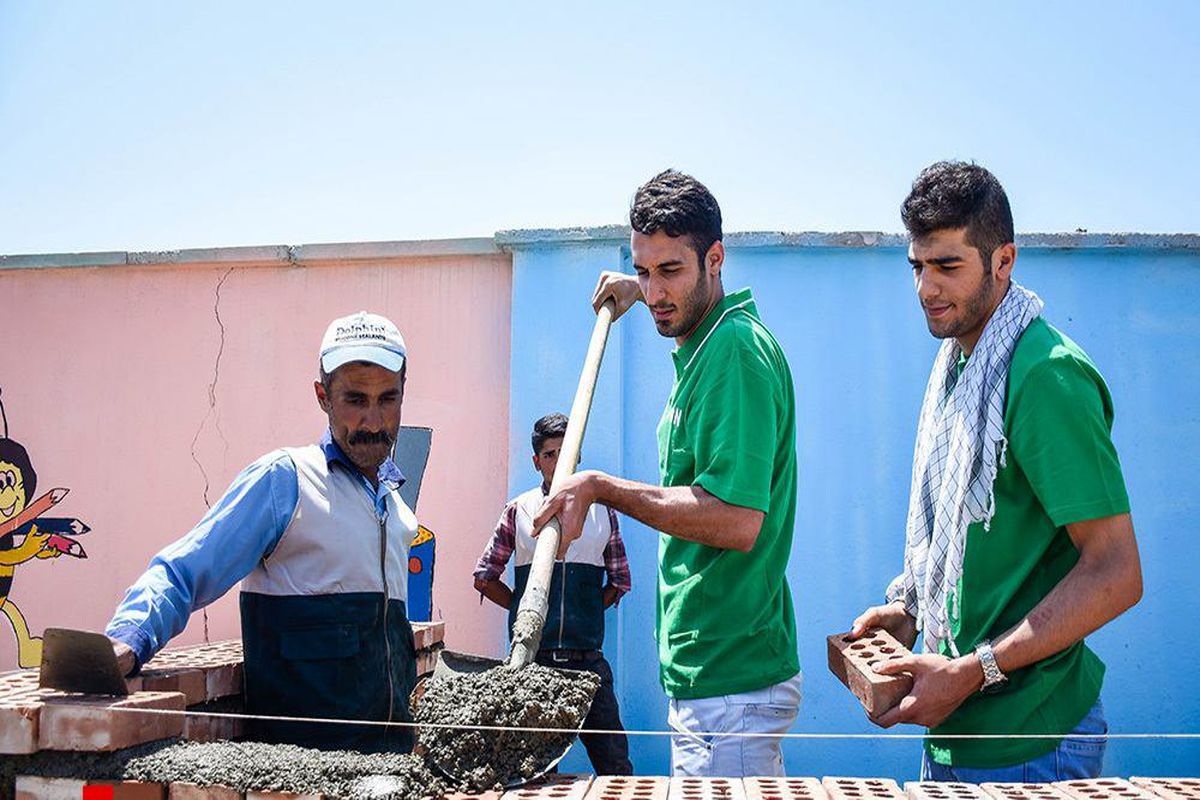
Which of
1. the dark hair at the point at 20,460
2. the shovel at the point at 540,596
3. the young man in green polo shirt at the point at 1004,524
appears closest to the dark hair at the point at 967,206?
the young man in green polo shirt at the point at 1004,524

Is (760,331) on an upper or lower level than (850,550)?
upper

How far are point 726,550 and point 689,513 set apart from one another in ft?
0.56

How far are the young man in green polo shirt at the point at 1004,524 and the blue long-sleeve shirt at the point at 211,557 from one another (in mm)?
1460

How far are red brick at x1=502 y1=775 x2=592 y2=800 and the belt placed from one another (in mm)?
3050

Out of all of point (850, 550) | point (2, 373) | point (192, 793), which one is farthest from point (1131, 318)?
point (2, 373)

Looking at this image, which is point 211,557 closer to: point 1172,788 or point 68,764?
point 68,764

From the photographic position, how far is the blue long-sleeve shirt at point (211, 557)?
2148 mm

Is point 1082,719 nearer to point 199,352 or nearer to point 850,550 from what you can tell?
point 850,550

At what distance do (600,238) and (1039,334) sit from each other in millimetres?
3753

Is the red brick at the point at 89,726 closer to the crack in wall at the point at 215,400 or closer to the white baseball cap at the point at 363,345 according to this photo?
the white baseball cap at the point at 363,345

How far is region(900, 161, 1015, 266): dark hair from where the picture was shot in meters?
2.16

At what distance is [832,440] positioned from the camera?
5.52 m

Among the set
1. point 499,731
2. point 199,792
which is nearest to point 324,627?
point 199,792

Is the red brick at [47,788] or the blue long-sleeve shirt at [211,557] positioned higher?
the blue long-sleeve shirt at [211,557]
